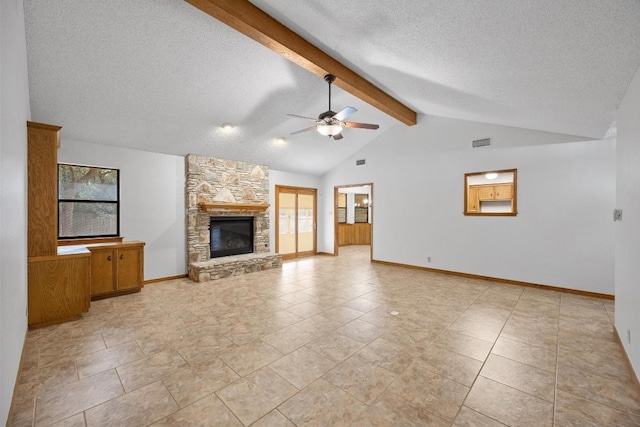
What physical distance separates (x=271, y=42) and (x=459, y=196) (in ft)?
15.5

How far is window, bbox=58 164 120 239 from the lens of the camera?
4445 millimetres

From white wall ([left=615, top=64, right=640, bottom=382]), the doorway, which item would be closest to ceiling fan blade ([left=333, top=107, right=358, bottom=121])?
white wall ([left=615, top=64, right=640, bottom=382])

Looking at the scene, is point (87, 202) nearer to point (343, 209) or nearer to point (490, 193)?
point (343, 209)

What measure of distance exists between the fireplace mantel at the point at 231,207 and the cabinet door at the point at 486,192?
5.97 m

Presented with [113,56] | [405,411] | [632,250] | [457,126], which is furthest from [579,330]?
[113,56]

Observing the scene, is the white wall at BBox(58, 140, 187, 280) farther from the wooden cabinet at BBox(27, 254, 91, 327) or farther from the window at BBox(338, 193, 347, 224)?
the window at BBox(338, 193, 347, 224)

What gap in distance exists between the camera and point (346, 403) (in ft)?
6.26

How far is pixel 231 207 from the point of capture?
6.09 metres

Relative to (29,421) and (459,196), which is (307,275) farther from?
(29,421)

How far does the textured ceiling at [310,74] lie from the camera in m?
2.01

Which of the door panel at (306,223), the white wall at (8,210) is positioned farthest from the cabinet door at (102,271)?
the door panel at (306,223)

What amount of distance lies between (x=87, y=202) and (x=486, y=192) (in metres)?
9.18

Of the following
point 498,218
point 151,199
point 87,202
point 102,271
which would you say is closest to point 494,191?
point 498,218

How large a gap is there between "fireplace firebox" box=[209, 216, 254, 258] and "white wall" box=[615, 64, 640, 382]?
6327 millimetres
